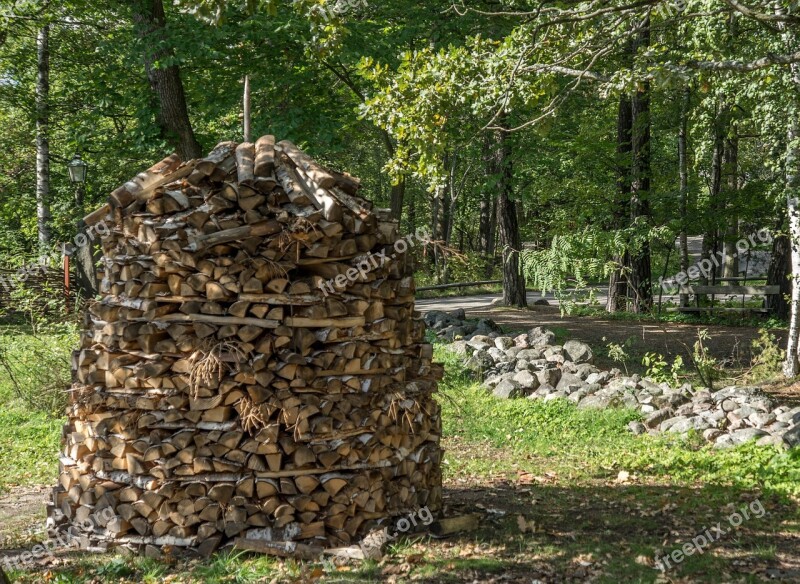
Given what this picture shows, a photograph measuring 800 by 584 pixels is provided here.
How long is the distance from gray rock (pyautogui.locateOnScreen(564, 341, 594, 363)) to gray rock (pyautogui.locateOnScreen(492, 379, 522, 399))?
72.6 inches

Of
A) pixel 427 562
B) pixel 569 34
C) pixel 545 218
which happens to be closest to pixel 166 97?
pixel 569 34

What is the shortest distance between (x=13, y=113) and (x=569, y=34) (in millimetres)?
20278

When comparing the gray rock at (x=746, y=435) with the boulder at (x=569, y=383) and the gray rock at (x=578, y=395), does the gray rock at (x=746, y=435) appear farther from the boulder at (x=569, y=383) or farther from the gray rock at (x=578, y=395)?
the boulder at (x=569, y=383)

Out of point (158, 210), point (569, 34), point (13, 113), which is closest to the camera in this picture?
point (158, 210)

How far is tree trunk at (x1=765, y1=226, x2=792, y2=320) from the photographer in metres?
17.3

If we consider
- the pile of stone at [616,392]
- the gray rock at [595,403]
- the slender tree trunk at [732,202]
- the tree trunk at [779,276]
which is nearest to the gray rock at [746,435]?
the pile of stone at [616,392]

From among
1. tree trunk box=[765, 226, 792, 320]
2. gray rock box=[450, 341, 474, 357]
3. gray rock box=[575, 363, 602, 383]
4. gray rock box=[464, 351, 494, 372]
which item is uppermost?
tree trunk box=[765, 226, 792, 320]

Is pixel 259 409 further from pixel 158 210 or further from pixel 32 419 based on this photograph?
pixel 32 419

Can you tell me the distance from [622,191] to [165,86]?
34.7 ft

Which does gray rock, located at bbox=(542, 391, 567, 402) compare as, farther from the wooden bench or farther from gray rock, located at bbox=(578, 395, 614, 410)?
the wooden bench

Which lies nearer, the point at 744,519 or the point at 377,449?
the point at 377,449

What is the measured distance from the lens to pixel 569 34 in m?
10.1

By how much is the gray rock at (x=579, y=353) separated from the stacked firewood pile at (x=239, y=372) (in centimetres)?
762

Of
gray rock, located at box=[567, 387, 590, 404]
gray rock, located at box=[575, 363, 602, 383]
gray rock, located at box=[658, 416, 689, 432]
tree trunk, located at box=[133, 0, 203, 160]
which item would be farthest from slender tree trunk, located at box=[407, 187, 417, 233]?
gray rock, located at box=[658, 416, 689, 432]
